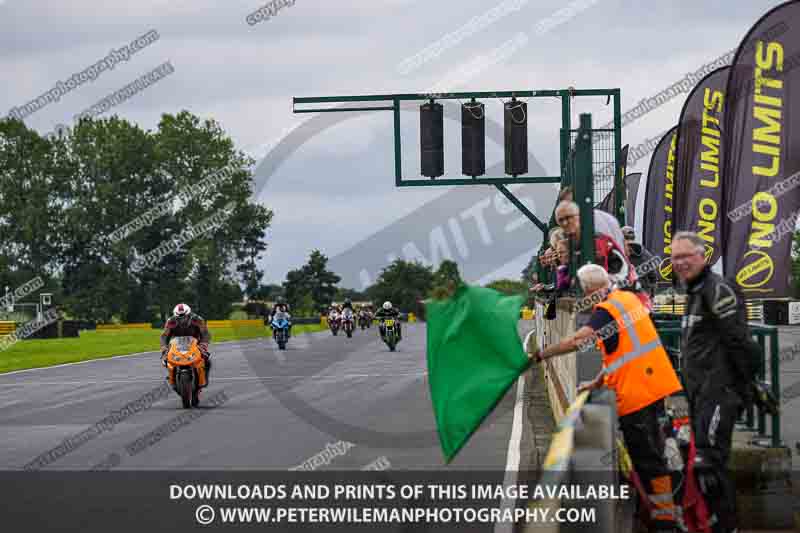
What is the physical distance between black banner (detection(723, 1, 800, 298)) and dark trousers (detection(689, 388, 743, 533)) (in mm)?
8893

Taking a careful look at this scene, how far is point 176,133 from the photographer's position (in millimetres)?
110938

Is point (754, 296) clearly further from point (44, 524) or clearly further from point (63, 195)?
point (63, 195)

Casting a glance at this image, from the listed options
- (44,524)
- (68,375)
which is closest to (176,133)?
(68,375)

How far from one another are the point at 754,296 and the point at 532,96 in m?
13.2

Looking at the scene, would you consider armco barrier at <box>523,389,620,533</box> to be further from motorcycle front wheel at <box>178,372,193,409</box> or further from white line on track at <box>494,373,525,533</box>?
motorcycle front wheel at <box>178,372,193,409</box>

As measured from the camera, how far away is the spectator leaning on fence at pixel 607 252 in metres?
9.66

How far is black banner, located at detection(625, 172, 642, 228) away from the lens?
3634cm

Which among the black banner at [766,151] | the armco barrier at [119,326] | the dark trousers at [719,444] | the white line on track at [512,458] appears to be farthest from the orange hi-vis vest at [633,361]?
the armco barrier at [119,326]

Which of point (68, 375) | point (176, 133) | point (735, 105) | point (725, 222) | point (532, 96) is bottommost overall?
point (68, 375)

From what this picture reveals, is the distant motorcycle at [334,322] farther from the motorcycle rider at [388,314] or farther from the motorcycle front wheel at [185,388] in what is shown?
the motorcycle front wheel at [185,388]

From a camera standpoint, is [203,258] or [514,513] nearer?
[514,513]

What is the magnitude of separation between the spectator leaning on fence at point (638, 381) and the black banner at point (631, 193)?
93.4 feet

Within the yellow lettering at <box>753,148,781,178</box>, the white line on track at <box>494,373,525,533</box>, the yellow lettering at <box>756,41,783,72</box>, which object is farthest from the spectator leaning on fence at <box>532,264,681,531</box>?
the yellow lettering at <box>756,41,783,72</box>

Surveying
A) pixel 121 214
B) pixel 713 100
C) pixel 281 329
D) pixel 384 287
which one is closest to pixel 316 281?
pixel 121 214
